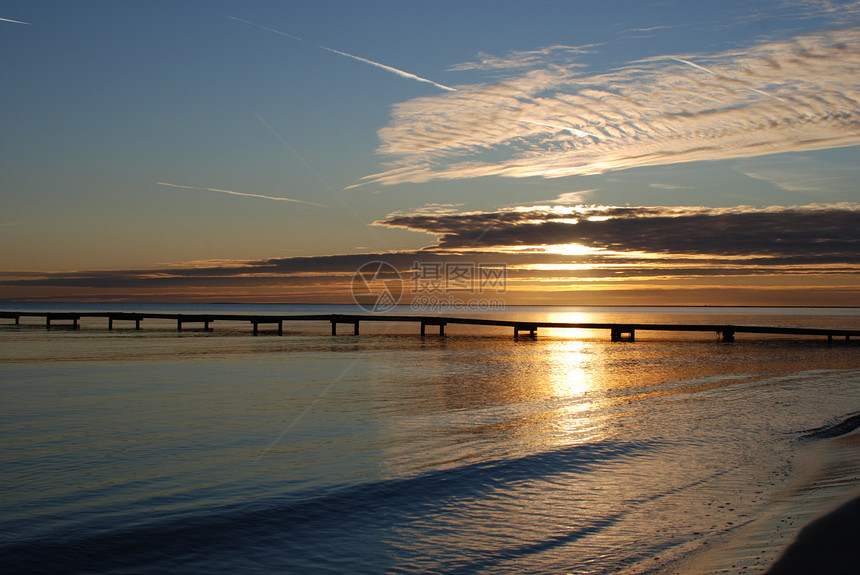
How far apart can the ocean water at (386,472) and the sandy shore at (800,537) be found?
0.34 meters

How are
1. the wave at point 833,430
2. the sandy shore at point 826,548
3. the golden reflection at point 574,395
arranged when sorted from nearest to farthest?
the sandy shore at point 826,548 → the wave at point 833,430 → the golden reflection at point 574,395

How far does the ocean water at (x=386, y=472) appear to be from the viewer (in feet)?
27.4

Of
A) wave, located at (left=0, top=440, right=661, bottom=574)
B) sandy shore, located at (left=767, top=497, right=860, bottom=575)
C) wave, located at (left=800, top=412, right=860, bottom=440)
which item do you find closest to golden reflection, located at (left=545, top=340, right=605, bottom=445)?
wave, located at (left=0, top=440, right=661, bottom=574)

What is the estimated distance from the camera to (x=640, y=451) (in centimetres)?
1416

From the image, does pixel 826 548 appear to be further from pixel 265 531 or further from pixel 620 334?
pixel 620 334

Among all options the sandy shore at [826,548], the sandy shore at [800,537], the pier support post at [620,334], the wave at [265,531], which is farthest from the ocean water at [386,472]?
the pier support post at [620,334]

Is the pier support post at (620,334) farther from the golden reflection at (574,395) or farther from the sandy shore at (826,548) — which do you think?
the sandy shore at (826,548)

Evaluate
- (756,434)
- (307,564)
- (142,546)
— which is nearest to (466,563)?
(307,564)

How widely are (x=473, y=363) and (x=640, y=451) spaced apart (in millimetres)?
26157

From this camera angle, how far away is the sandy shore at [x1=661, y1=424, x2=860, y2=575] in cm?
728

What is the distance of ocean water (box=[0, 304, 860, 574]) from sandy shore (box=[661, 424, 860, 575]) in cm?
34

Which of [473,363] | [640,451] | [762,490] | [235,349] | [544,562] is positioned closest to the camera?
[544,562]

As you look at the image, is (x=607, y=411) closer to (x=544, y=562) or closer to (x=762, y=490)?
(x=762, y=490)

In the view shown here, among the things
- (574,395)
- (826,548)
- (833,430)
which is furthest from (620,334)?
(826,548)
